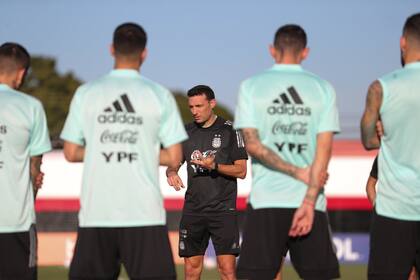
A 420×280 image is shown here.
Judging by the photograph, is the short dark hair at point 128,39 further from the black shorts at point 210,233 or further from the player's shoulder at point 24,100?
the black shorts at point 210,233

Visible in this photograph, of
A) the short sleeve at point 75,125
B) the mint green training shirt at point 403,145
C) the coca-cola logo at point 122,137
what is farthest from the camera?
the mint green training shirt at point 403,145

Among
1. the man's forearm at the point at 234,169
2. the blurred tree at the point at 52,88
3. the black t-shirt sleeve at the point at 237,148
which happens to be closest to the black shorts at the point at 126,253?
the man's forearm at the point at 234,169

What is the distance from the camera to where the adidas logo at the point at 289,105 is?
6609 mm

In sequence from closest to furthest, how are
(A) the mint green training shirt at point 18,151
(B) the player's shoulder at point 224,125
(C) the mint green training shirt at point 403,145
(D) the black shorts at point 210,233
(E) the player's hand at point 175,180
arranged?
(C) the mint green training shirt at point 403,145 < (A) the mint green training shirt at point 18,151 < (E) the player's hand at point 175,180 < (D) the black shorts at point 210,233 < (B) the player's shoulder at point 224,125

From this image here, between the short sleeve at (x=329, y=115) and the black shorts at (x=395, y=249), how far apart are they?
29.9 inches

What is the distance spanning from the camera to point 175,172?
32.6ft

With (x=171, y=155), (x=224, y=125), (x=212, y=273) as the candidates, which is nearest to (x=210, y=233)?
(x=224, y=125)

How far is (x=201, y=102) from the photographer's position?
34.8ft

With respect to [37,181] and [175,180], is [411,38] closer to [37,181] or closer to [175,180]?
[37,181]

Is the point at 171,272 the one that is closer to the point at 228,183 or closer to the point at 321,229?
the point at 321,229

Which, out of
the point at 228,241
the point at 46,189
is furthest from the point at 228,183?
the point at 46,189

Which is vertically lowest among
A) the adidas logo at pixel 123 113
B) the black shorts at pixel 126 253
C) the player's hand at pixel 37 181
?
the black shorts at pixel 126 253

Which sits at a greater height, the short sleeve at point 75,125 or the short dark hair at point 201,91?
the short sleeve at point 75,125

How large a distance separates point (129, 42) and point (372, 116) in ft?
6.02
